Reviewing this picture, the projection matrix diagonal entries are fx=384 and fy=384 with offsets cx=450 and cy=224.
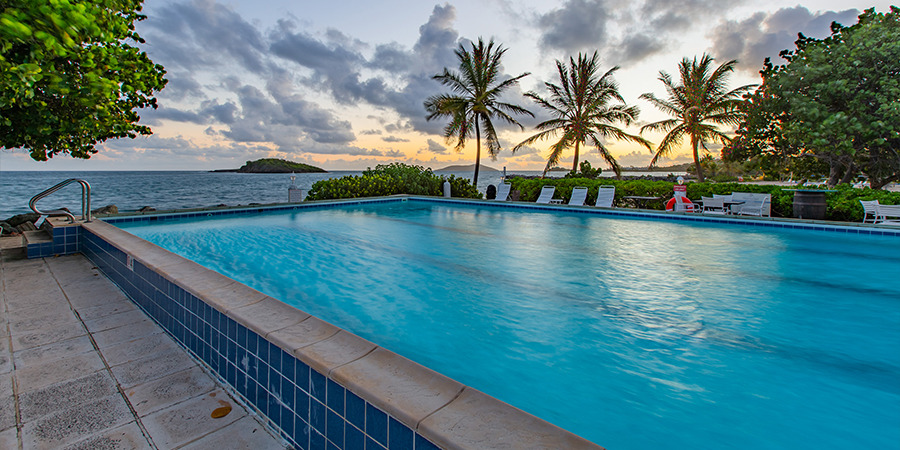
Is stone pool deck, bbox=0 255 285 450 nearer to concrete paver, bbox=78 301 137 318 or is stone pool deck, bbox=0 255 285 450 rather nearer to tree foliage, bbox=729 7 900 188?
concrete paver, bbox=78 301 137 318

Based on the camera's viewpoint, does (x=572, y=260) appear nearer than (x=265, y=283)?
No

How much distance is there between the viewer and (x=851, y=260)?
228 inches

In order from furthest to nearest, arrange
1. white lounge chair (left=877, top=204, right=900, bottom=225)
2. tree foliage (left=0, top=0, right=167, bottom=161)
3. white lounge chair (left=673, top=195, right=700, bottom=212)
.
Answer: white lounge chair (left=673, top=195, right=700, bottom=212) < white lounge chair (left=877, top=204, right=900, bottom=225) < tree foliage (left=0, top=0, right=167, bottom=161)

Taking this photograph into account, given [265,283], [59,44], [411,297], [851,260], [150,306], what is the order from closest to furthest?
[59,44], [150,306], [411,297], [265,283], [851,260]

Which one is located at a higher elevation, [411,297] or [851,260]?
[851,260]

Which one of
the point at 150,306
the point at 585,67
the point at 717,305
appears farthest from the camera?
the point at 585,67

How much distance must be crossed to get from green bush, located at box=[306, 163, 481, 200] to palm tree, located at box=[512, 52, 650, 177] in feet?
14.6

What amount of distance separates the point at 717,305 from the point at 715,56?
56.0ft

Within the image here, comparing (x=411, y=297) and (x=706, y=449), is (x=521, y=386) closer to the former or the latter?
(x=706, y=449)

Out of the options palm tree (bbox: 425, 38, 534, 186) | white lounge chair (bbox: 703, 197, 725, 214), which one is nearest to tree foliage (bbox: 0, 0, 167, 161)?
palm tree (bbox: 425, 38, 534, 186)

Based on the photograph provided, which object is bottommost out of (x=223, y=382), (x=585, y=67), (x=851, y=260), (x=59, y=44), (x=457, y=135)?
(x=223, y=382)

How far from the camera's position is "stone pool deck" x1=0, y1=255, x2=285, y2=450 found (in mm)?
1663

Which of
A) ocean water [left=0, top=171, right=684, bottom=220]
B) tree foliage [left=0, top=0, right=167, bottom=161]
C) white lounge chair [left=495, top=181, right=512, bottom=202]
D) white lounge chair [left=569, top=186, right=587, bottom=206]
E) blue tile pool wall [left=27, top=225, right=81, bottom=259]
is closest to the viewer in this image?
tree foliage [left=0, top=0, right=167, bottom=161]

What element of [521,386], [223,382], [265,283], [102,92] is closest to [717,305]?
[521,386]
